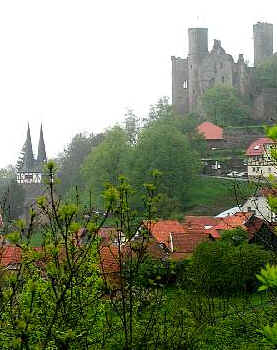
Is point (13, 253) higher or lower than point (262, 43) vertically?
lower

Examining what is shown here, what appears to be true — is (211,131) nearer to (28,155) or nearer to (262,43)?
→ (262,43)

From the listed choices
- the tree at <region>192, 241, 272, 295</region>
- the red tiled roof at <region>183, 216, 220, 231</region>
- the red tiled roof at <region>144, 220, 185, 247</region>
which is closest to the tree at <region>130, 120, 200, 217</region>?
the red tiled roof at <region>183, 216, 220, 231</region>

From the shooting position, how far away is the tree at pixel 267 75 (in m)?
72.3

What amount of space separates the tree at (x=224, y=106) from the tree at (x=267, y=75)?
14.5 feet

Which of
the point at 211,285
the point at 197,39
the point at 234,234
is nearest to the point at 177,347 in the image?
the point at 211,285

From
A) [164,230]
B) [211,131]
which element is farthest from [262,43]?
[164,230]

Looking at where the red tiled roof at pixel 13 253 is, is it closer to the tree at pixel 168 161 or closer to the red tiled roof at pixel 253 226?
the red tiled roof at pixel 253 226

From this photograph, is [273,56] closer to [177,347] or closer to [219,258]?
[219,258]

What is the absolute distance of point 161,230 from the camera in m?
34.1

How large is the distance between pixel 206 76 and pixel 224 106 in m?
7.82

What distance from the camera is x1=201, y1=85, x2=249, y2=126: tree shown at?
6719 cm

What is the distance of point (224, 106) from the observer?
222ft

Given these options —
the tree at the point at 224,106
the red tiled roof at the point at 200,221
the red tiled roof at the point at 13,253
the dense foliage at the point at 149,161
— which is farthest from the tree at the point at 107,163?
the red tiled roof at the point at 13,253

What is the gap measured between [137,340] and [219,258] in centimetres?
1449
